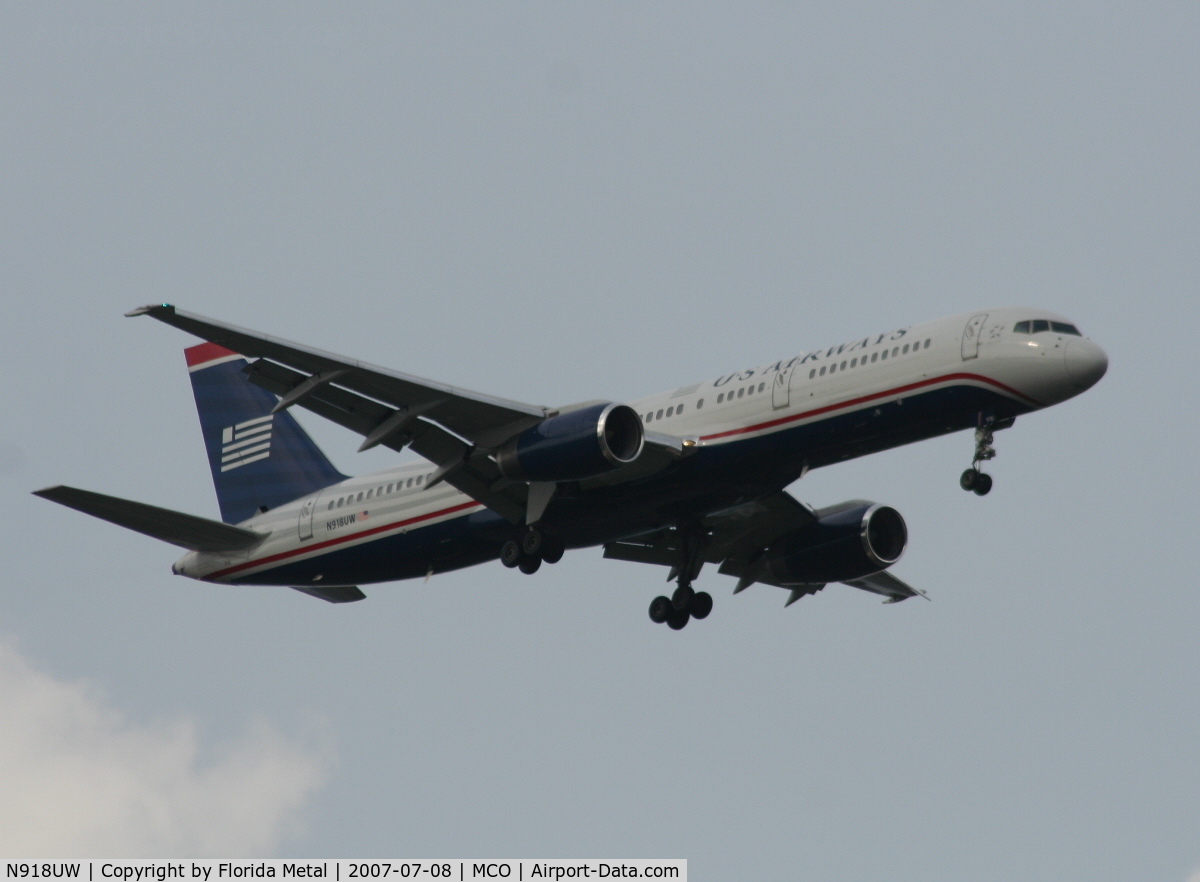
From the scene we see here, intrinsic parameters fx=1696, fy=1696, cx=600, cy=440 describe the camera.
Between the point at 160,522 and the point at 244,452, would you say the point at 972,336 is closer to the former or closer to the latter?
the point at 160,522

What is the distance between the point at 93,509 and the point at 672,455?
12.8 meters

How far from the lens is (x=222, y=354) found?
152 ft

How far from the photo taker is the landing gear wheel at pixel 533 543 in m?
36.5

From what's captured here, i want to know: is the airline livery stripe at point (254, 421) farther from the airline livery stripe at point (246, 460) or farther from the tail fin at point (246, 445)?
the airline livery stripe at point (246, 460)

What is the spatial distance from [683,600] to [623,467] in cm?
709

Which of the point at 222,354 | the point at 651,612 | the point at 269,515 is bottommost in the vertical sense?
the point at 651,612

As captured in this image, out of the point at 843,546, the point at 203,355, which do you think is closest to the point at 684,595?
the point at 843,546

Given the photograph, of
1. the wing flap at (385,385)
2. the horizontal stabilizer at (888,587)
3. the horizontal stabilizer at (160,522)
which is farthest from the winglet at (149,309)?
the horizontal stabilizer at (888,587)

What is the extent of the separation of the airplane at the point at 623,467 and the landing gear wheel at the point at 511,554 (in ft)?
0.14

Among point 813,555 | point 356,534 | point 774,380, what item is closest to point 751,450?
point 774,380

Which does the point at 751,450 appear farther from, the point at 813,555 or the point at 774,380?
the point at 813,555

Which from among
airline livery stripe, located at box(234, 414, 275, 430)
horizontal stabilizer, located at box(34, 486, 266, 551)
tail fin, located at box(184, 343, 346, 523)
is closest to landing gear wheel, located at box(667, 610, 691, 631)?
tail fin, located at box(184, 343, 346, 523)

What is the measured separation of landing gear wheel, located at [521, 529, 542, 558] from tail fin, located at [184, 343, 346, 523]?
808cm

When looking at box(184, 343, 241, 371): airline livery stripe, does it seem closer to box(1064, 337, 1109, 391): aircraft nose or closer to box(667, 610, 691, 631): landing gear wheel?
box(667, 610, 691, 631): landing gear wheel
